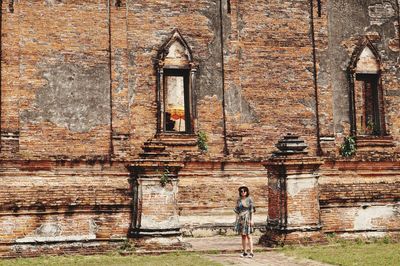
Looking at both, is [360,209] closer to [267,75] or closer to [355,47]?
[267,75]

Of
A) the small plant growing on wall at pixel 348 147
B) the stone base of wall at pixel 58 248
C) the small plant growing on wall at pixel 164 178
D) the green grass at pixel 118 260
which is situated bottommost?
the green grass at pixel 118 260

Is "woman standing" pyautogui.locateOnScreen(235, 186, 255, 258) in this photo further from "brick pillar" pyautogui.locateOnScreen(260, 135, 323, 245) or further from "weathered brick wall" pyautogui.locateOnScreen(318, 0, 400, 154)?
"weathered brick wall" pyautogui.locateOnScreen(318, 0, 400, 154)

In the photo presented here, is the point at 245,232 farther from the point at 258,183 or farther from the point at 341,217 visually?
the point at 258,183

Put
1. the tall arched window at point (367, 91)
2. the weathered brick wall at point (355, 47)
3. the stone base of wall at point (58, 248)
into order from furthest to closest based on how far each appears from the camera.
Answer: the tall arched window at point (367, 91)
the weathered brick wall at point (355, 47)
the stone base of wall at point (58, 248)

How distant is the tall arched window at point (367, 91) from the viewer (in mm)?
16031

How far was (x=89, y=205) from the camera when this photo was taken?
9.91 m

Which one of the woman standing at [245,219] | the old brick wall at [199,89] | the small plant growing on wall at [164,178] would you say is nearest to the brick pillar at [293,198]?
the woman standing at [245,219]

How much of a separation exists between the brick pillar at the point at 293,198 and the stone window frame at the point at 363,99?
5387mm

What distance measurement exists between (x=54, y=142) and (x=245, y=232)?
5977mm

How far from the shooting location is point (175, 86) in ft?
49.8

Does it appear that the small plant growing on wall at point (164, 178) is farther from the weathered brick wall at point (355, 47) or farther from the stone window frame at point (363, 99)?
the stone window frame at point (363, 99)

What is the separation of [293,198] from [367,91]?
6.76 m

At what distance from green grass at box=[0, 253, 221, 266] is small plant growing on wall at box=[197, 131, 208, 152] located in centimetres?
516

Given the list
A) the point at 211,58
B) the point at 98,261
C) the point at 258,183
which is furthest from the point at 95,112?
the point at 98,261
